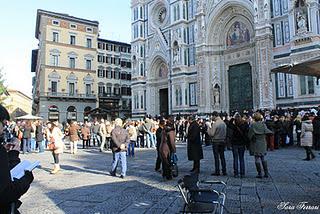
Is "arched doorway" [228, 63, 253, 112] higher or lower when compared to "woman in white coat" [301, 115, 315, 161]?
higher

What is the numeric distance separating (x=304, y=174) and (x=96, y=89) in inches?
1889

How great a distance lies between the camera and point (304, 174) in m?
8.95

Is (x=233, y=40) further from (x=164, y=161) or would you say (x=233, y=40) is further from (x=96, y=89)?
(x=96, y=89)

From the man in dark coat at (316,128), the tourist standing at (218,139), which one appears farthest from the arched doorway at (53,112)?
the tourist standing at (218,139)

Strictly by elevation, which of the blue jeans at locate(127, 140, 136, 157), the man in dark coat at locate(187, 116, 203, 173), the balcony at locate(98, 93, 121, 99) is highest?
the balcony at locate(98, 93, 121, 99)

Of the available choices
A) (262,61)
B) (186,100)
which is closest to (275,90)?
(262,61)

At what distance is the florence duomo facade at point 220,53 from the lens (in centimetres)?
2412

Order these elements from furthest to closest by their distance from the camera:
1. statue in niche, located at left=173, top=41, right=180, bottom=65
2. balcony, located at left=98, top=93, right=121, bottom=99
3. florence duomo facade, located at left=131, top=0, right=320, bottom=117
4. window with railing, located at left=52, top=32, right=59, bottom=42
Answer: balcony, located at left=98, top=93, right=121, bottom=99, window with railing, located at left=52, top=32, right=59, bottom=42, statue in niche, located at left=173, top=41, right=180, bottom=65, florence duomo facade, located at left=131, top=0, right=320, bottom=117

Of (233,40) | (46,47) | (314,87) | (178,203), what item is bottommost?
(178,203)

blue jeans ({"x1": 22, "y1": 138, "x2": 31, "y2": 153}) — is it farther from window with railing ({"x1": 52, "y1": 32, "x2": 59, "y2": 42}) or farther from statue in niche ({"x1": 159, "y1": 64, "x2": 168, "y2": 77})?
window with railing ({"x1": 52, "y1": 32, "x2": 59, "y2": 42})

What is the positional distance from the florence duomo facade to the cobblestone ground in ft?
43.8

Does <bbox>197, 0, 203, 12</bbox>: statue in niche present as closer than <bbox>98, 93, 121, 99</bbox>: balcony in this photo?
Yes

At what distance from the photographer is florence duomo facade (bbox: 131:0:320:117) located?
24.1m

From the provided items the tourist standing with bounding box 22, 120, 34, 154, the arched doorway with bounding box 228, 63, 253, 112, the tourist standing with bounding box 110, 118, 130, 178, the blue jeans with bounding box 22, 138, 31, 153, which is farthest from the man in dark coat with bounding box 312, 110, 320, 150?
the blue jeans with bounding box 22, 138, 31, 153
